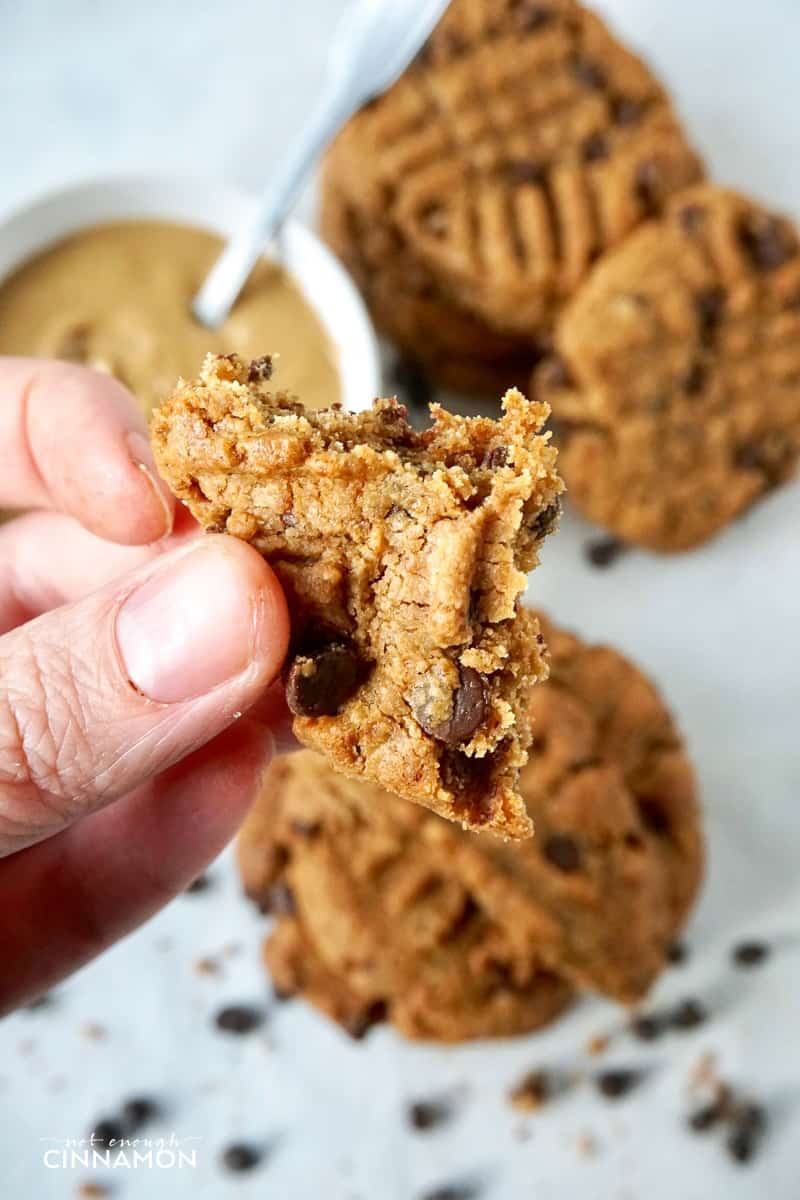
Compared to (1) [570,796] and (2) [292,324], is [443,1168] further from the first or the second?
(2) [292,324]

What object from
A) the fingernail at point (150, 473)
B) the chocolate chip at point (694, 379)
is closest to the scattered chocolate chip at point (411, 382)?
the chocolate chip at point (694, 379)

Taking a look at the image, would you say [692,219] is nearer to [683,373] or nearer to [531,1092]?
[683,373]

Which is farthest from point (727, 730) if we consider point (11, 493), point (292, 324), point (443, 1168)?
point (11, 493)

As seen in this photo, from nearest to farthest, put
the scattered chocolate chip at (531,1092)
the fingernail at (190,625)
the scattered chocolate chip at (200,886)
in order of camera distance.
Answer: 1. the fingernail at (190,625)
2. the scattered chocolate chip at (531,1092)
3. the scattered chocolate chip at (200,886)

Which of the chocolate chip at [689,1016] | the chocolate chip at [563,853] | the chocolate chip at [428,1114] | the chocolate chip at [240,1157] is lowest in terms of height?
the chocolate chip at [240,1157]

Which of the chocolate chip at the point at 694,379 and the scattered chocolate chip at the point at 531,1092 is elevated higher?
the chocolate chip at the point at 694,379

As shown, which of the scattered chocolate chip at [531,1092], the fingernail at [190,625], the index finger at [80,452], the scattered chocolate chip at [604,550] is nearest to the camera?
the fingernail at [190,625]

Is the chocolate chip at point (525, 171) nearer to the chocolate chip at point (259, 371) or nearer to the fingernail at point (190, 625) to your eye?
the chocolate chip at point (259, 371)

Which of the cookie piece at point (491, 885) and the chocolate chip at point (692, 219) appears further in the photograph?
the chocolate chip at point (692, 219)
